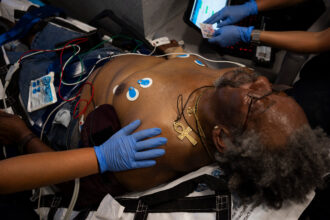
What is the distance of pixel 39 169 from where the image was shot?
2.68ft

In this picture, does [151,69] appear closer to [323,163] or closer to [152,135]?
[152,135]

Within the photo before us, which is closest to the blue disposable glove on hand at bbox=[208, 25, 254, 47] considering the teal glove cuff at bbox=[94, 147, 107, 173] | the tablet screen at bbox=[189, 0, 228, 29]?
the tablet screen at bbox=[189, 0, 228, 29]

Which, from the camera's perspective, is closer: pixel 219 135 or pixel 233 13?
pixel 219 135

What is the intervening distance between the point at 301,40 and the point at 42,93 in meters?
1.52

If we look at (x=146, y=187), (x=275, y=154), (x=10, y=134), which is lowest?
(x=146, y=187)

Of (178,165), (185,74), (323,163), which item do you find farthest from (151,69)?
(323,163)

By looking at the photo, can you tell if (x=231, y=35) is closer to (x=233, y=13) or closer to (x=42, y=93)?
(x=233, y=13)

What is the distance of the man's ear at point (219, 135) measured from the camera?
0.84 meters

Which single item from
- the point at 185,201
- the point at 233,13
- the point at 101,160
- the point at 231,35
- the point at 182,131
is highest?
the point at 233,13

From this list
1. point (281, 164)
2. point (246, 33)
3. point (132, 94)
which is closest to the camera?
point (281, 164)

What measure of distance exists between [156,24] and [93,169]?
1172mm

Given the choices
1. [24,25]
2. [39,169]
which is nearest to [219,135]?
[39,169]

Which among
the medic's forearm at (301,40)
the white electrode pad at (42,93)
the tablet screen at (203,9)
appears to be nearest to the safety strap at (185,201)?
the white electrode pad at (42,93)

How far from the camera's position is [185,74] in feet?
3.70
